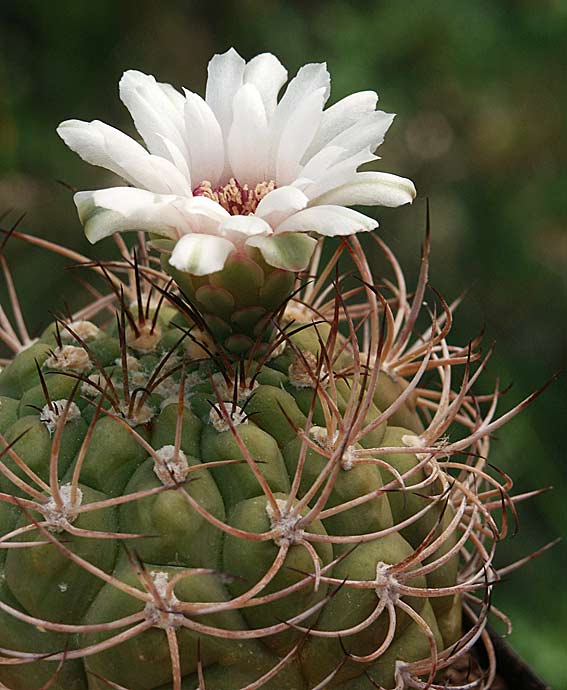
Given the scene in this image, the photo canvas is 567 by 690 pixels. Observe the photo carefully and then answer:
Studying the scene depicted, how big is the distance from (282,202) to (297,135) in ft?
0.33

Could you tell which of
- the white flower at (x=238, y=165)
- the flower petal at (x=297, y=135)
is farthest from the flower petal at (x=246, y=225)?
the flower petal at (x=297, y=135)

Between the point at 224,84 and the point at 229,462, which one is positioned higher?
the point at 224,84

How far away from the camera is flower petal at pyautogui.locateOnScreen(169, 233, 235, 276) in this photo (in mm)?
707

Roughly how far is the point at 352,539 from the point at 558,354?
1617 millimetres

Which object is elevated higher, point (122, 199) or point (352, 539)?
point (122, 199)

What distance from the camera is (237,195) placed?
844 millimetres

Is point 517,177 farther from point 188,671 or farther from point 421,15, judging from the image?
point 188,671

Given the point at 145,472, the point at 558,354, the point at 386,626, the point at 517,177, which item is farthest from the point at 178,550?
the point at 517,177

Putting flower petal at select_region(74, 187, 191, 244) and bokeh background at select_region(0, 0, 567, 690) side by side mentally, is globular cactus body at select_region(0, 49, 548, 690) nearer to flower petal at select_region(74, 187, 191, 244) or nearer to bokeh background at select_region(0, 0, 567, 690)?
flower petal at select_region(74, 187, 191, 244)

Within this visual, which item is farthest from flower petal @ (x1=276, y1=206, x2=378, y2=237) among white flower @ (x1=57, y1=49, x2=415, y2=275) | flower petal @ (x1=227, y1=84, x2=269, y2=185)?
flower petal @ (x1=227, y1=84, x2=269, y2=185)

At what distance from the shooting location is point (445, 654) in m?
0.84

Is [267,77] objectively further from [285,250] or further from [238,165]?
[285,250]

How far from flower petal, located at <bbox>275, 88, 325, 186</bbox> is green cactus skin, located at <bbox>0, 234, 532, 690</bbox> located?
0.29 feet

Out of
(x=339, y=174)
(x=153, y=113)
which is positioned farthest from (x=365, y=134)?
(x=153, y=113)
